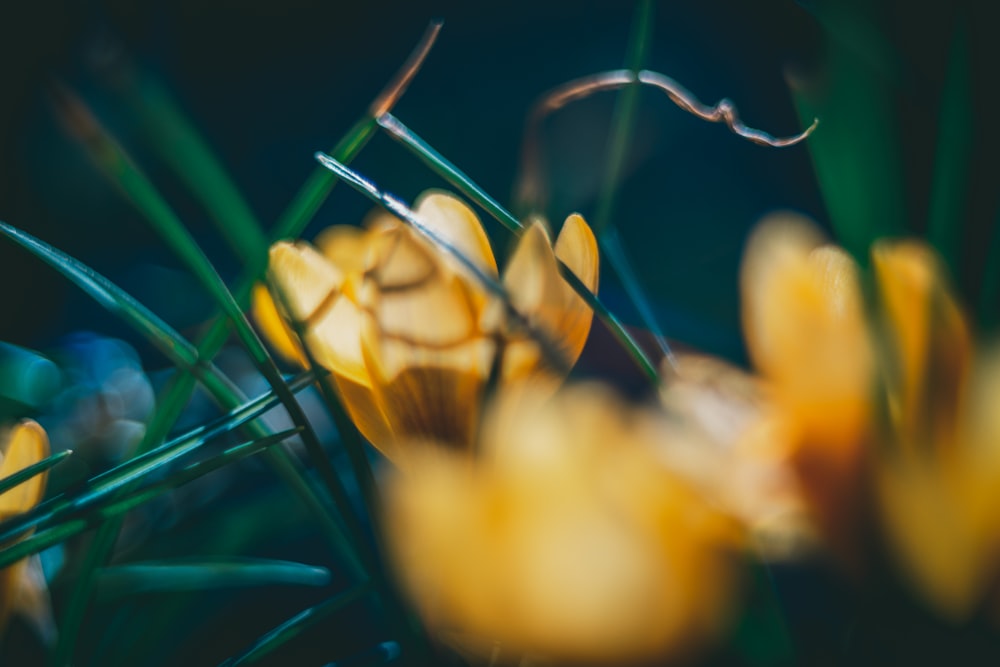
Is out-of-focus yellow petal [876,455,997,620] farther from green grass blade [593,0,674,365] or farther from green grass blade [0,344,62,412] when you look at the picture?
green grass blade [0,344,62,412]

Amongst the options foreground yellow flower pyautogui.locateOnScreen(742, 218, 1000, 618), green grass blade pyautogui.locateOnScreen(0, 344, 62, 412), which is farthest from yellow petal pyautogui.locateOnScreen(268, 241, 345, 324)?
green grass blade pyautogui.locateOnScreen(0, 344, 62, 412)

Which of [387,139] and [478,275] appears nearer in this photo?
[478,275]

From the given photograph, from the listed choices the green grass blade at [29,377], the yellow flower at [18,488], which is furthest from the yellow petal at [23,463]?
the green grass blade at [29,377]

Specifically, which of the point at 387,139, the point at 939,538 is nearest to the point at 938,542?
the point at 939,538

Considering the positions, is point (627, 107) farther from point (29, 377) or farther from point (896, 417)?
point (29, 377)

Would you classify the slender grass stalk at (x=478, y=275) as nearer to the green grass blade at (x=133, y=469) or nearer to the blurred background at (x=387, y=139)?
the green grass blade at (x=133, y=469)

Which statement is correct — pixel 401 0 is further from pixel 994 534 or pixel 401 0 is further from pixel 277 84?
pixel 994 534

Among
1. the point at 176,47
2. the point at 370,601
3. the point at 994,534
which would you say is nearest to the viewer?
the point at 994,534

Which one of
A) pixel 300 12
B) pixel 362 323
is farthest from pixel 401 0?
pixel 362 323
